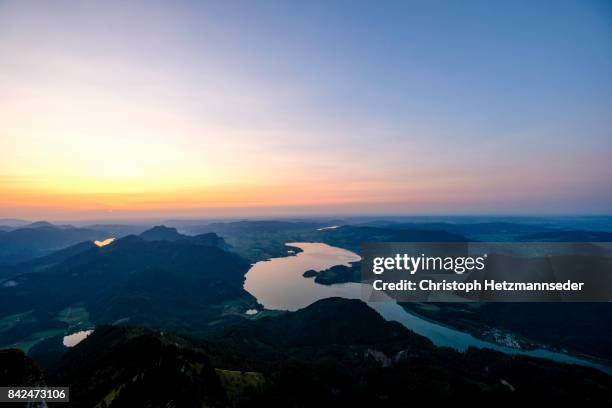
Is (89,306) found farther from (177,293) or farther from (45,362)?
(45,362)

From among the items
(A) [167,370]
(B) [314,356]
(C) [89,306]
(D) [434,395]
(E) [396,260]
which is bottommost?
(C) [89,306]

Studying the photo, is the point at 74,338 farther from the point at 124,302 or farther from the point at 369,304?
the point at 369,304

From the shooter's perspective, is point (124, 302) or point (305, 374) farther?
point (124, 302)

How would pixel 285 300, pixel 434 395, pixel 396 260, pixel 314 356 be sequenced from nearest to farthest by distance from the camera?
pixel 396 260
pixel 434 395
pixel 314 356
pixel 285 300

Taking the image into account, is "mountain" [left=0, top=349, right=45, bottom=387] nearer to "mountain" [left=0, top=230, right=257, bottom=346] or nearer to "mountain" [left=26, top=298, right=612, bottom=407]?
"mountain" [left=26, top=298, right=612, bottom=407]

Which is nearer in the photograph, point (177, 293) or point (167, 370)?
point (167, 370)

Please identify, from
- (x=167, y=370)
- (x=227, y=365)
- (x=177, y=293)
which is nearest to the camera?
(x=167, y=370)

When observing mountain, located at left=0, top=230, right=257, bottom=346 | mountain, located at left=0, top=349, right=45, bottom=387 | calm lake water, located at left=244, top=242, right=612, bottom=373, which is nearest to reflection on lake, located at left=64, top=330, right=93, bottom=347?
mountain, located at left=0, top=230, right=257, bottom=346

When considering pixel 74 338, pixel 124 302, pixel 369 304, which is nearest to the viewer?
pixel 74 338

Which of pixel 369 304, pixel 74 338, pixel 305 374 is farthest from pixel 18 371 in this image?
pixel 369 304

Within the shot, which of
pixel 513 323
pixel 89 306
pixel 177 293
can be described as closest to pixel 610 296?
pixel 513 323
